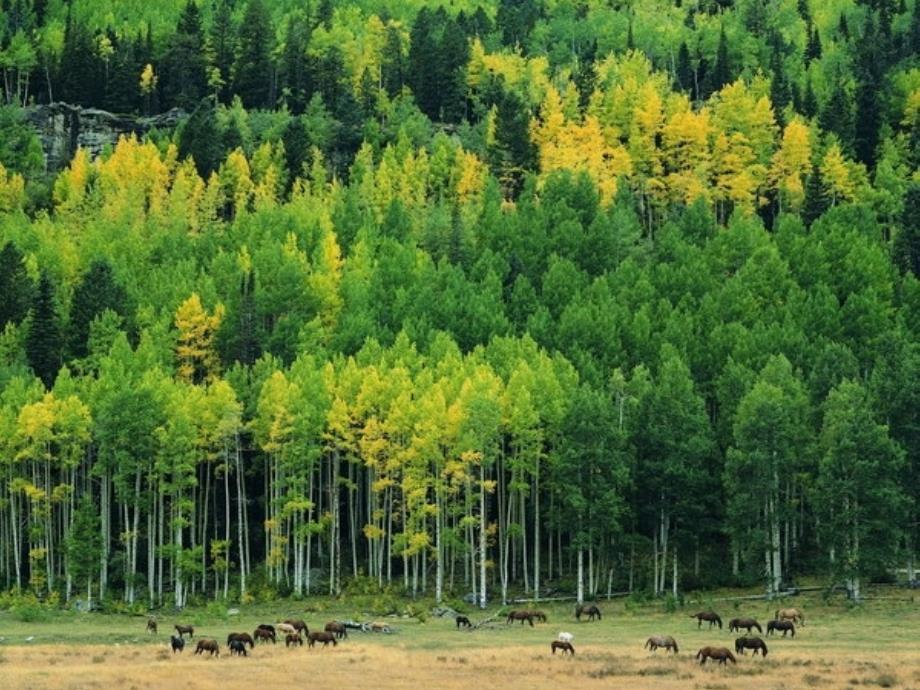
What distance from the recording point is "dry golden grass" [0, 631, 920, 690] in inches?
1667

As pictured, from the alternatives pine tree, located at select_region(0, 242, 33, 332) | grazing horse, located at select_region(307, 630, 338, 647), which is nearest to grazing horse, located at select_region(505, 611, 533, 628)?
grazing horse, located at select_region(307, 630, 338, 647)

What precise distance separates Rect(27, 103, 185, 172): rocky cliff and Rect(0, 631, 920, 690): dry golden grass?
381 ft

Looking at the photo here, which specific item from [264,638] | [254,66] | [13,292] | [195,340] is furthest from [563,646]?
[254,66]

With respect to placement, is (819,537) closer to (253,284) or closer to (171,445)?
(171,445)

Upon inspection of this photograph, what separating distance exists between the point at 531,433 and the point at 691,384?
1013 centimetres

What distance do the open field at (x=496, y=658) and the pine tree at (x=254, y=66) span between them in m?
116

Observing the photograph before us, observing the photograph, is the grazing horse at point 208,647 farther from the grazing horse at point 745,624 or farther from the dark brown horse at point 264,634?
the grazing horse at point 745,624

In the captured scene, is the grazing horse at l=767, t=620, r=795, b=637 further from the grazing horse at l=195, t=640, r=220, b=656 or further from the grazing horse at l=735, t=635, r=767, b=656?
the grazing horse at l=195, t=640, r=220, b=656

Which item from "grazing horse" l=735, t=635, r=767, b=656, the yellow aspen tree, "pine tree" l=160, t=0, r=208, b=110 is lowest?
"grazing horse" l=735, t=635, r=767, b=656

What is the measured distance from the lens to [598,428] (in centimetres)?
7819

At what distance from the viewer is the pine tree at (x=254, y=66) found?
6900 inches

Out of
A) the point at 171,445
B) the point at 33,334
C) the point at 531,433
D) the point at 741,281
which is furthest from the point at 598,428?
the point at 33,334

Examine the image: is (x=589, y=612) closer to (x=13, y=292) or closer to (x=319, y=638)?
(x=319, y=638)

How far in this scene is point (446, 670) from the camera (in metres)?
46.2
